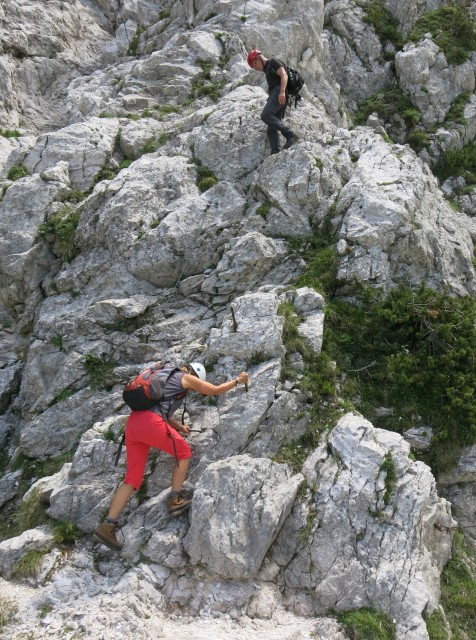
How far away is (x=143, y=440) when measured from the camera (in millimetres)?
7910

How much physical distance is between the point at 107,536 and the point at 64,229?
9.30m

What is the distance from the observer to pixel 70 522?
8406mm

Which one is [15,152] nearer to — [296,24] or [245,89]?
[245,89]

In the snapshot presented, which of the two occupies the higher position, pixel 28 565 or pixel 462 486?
pixel 462 486

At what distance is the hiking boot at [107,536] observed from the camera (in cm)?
774

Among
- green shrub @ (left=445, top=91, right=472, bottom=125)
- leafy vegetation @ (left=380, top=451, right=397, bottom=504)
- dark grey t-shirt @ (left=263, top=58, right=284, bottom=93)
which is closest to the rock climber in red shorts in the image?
leafy vegetation @ (left=380, top=451, right=397, bottom=504)

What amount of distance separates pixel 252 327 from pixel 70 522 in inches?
196

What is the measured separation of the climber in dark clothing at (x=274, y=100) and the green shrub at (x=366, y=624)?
11.3 m

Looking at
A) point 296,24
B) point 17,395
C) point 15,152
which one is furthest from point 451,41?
point 17,395

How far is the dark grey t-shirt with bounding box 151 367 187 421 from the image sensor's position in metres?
8.05

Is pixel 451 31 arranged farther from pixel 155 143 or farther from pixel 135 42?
pixel 155 143

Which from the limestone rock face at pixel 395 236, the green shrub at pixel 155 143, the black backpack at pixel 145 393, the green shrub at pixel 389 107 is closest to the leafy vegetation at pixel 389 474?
the black backpack at pixel 145 393

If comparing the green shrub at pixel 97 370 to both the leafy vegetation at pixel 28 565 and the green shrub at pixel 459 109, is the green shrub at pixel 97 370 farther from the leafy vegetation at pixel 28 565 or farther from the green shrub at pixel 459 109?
the green shrub at pixel 459 109

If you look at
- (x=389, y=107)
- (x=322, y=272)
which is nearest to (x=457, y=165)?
(x=389, y=107)
